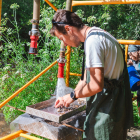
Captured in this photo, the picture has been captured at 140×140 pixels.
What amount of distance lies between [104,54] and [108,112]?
46 cm

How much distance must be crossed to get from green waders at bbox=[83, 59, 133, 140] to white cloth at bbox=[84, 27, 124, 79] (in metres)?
0.08

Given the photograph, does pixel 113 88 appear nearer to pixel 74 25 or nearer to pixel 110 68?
pixel 110 68

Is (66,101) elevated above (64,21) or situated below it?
below

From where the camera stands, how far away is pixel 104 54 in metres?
1.32

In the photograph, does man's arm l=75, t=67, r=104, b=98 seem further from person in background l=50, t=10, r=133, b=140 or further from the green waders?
the green waders

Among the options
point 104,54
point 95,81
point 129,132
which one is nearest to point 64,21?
point 104,54

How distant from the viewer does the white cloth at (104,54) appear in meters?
1.25

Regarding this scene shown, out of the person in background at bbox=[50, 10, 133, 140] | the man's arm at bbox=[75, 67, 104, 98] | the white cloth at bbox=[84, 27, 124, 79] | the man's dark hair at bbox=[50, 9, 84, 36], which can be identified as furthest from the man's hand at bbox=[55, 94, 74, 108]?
the man's dark hair at bbox=[50, 9, 84, 36]

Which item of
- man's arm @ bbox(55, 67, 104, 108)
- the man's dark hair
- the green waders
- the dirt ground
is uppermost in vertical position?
the man's dark hair

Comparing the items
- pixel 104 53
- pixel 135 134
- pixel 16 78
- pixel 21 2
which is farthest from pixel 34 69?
pixel 21 2

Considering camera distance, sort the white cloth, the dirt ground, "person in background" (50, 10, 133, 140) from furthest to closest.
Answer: the dirt ground, "person in background" (50, 10, 133, 140), the white cloth

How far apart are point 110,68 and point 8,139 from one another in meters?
1.08

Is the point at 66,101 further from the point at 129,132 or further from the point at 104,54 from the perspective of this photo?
the point at 129,132

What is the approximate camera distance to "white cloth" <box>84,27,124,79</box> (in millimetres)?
1251
